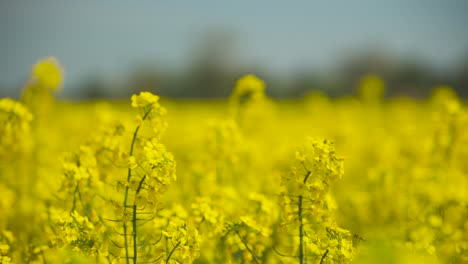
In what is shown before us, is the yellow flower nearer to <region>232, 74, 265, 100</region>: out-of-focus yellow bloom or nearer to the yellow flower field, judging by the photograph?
the yellow flower field

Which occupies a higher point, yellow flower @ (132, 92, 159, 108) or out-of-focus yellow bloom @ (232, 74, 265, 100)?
out-of-focus yellow bloom @ (232, 74, 265, 100)

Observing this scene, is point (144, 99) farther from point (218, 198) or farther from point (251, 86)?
point (251, 86)

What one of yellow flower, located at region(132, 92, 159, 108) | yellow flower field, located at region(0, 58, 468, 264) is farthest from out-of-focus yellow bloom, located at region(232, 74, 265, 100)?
yellow flower, located at region(132, 92, 159, 108)

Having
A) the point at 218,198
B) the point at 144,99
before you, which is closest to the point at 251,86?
the point at 218,198

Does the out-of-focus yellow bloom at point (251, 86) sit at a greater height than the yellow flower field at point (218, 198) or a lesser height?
greater

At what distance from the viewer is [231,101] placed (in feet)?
16.8

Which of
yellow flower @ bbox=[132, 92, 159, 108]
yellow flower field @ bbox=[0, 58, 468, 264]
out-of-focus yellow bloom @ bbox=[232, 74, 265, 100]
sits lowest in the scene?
yellow flower field @ bbox=[0, 58, 468, 264]

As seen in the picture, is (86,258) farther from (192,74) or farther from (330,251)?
(192,74)

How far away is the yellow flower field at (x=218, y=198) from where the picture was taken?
2.61 metres

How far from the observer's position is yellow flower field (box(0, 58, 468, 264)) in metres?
2.61

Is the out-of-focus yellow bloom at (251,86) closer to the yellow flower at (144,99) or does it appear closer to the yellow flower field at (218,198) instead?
the yellow flower field at (218,198)

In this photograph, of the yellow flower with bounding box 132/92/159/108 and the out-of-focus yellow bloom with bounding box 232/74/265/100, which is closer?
the yellow flower with bounding box 132/92/159/108

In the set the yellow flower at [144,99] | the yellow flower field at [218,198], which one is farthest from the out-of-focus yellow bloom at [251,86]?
the yellow flower at [144,99]

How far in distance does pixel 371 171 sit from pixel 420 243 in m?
2.66
